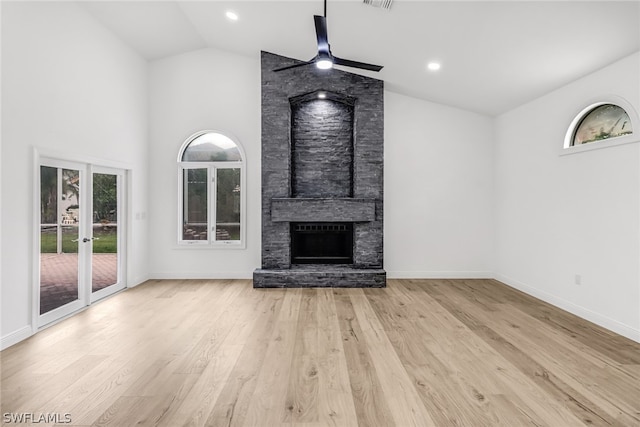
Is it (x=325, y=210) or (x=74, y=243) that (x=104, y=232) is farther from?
(x=325, y=210)

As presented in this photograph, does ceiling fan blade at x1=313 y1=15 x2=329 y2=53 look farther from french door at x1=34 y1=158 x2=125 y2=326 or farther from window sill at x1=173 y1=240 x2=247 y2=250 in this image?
window sill at x1=173 y1=240 x2=247 y2=250

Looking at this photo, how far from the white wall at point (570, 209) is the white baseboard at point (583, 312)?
0.01 meters

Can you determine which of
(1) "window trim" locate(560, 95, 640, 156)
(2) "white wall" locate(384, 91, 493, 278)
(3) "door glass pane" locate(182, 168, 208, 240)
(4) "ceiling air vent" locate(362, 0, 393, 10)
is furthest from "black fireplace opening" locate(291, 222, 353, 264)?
(4) "ceiling air vent" locate(362, 0, 393, 10)

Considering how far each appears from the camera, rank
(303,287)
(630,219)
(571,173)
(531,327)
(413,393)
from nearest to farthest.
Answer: (413,393) → (630,219) → (531,327) → (571,173) → (303,287)

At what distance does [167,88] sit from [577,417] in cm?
669

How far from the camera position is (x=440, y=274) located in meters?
6.00

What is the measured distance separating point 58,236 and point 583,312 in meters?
6.11

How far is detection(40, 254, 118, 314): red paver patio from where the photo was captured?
3.73 m

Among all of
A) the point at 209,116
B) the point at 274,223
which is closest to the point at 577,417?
the point at 274,223

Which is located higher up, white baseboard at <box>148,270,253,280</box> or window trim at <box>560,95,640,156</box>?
window trim at <box>560,95,640,156</box>

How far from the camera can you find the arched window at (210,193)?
6.05 metres

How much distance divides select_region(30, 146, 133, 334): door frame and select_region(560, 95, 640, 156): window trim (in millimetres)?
5933

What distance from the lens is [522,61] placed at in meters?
3.93

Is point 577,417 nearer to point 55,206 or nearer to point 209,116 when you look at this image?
point 55,206
